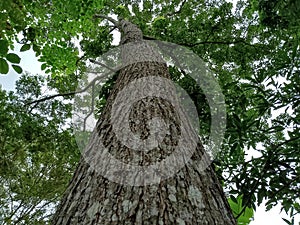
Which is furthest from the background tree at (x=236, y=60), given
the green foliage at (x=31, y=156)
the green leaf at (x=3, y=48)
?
the green foliage at (x=31, y=156)

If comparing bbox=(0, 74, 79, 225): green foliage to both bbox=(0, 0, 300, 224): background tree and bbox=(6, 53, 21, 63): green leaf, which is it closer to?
bbox=(0, 0, 300, 224): background tree

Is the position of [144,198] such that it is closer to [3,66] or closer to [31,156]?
[3,66]

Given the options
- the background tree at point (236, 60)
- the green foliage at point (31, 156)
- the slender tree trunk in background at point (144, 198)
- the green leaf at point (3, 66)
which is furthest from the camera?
the green foliage at point (31, 156)

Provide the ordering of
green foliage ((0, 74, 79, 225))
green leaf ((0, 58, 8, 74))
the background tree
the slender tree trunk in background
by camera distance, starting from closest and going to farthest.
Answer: the slender tree trunk in background < green leaf ((0, 58, 8, 74)) < the background tree < green foliage ((0, 74, 79, 225))

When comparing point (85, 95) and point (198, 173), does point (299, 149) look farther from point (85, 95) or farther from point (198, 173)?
point (85, 95)

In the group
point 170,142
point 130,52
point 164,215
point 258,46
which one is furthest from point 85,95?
point 164,215

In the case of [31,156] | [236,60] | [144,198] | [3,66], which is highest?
[236,60]

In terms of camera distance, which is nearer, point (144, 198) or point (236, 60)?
point (144, 198)

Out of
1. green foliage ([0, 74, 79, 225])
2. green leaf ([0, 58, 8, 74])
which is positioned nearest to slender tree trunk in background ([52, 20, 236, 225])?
green leaf ([0, 58, 8, 74])

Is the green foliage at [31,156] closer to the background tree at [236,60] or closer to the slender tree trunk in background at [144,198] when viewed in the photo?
the background tree at [236,60]

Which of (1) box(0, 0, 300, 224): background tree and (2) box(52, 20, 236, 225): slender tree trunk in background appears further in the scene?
(1) box(0, 0, 300, 224): background tree

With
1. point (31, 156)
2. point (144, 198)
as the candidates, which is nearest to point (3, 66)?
point (144, 198)

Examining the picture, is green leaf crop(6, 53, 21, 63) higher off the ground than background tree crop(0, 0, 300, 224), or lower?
lower

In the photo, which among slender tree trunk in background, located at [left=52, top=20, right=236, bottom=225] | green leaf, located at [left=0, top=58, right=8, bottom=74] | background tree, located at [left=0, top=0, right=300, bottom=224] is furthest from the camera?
background tree, located at [left=0, top=0, right=300, bottom=224]
